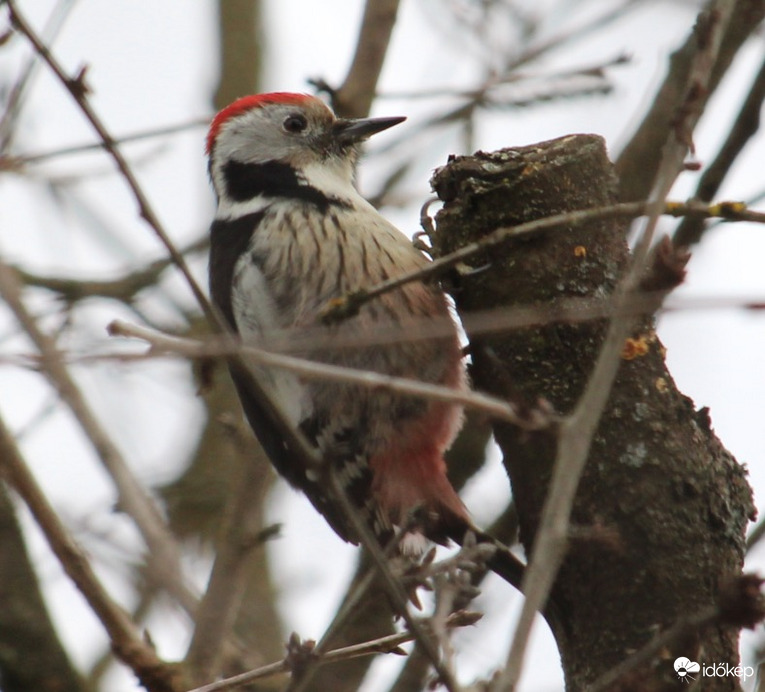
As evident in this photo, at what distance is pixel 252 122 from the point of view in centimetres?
483

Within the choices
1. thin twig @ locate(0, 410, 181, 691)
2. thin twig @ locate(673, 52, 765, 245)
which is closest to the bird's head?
thin twig @ locate(673, 52, 765, 245)

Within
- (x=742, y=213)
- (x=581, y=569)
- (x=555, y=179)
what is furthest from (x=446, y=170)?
(x=581, y=569)

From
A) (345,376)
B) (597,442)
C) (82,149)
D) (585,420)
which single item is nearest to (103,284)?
(82,149)

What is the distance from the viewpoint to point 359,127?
452cm

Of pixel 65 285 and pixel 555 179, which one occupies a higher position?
pixel 65 285

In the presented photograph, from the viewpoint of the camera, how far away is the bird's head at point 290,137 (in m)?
4.56

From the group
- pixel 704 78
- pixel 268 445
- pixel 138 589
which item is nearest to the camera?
pixel 704 78

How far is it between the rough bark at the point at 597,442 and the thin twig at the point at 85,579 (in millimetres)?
1057

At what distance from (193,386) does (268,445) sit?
176cm

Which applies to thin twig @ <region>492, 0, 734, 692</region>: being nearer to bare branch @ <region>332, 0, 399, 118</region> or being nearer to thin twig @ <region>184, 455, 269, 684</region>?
thin twig @ <region>184, 455, 269, 684</region>

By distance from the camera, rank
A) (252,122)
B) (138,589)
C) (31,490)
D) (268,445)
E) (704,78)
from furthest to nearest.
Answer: (252,122)
(138,589)
(268,445)
(31,490)
(704,78)

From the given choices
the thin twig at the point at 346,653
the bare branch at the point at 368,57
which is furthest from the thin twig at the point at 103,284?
the thin twig at the point at 346,653

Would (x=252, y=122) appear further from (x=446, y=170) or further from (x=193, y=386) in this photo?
(x=446, y=170)

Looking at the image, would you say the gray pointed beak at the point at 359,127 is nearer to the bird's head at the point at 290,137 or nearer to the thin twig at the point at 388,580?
the bird's head at the point at 290,137
